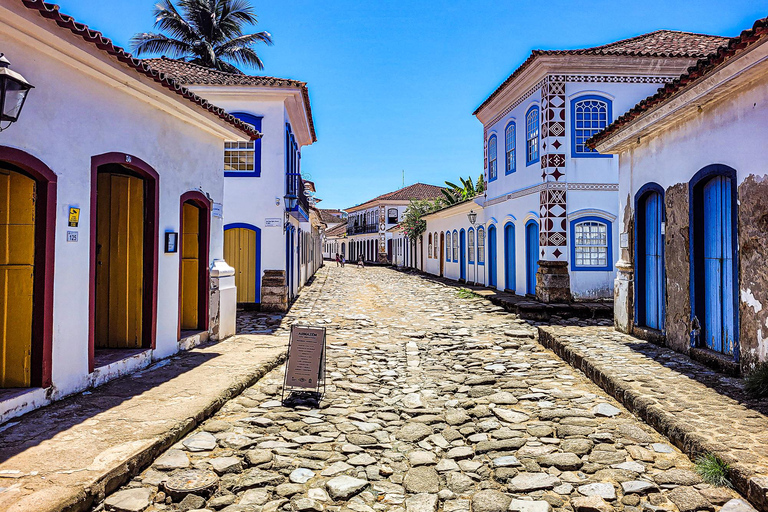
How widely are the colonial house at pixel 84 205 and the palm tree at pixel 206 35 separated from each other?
19.6 m

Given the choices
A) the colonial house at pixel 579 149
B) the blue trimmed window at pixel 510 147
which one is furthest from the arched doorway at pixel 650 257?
the blue trimmed window at pixel 510 147

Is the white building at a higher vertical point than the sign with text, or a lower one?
higher

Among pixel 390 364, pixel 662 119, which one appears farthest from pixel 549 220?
pixel 390 364

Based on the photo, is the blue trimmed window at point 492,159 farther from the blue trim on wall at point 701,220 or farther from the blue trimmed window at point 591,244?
the blue trim on wall at point 701,220

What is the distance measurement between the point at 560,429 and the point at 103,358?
493cm

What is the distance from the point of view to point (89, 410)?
4.42 m

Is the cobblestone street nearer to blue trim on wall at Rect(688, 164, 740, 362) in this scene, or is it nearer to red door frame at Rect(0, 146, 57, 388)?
red door frame at Rect(0, 146, 57, 388)

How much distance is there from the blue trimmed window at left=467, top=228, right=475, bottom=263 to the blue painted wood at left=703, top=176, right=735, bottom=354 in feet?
45.4

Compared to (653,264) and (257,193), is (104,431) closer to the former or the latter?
(653,264)

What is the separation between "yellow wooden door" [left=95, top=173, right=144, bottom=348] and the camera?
6.39m

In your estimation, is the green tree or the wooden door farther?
the green tree

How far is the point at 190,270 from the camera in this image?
26.0 feet

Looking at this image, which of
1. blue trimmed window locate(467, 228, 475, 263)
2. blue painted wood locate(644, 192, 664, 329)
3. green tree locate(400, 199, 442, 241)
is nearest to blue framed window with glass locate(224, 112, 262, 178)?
blue painted wood locate(644, 192, 664, 329)

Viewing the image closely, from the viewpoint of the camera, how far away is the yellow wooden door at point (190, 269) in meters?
7.89
